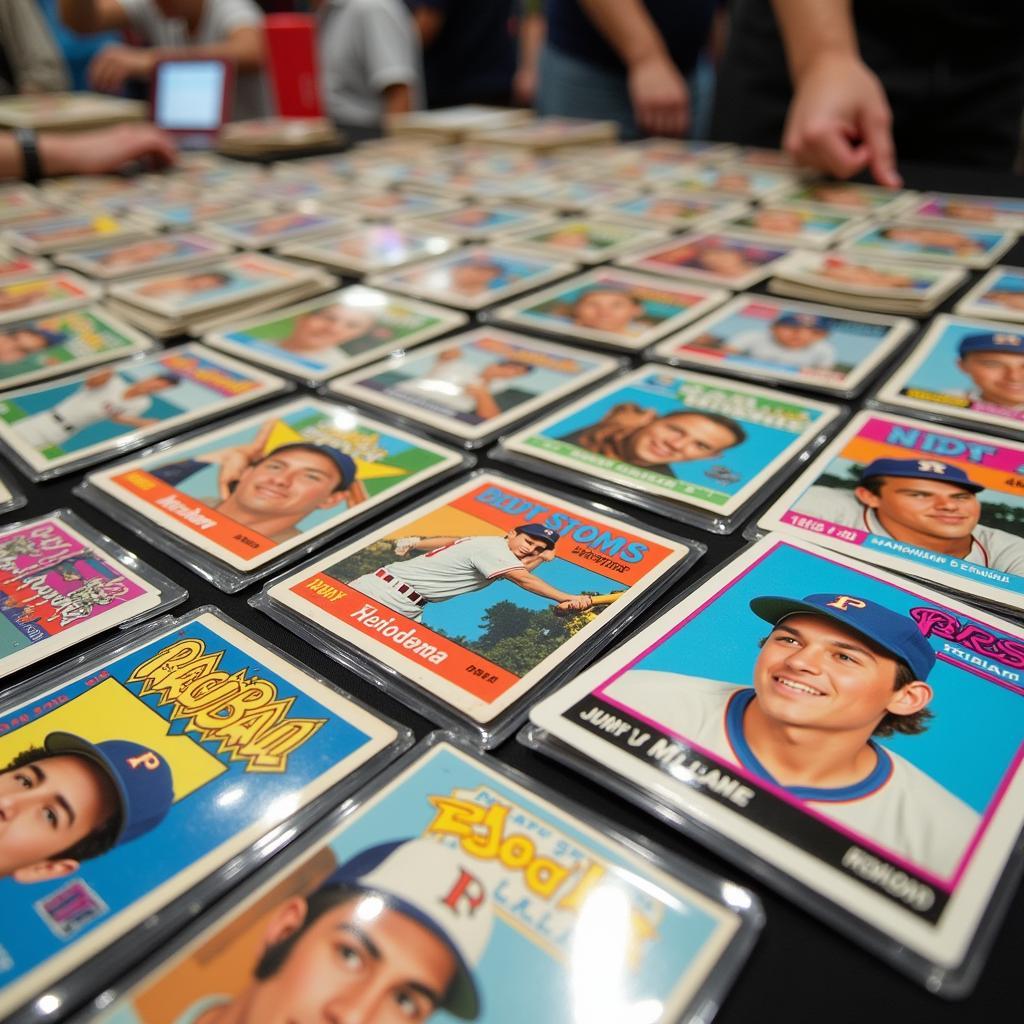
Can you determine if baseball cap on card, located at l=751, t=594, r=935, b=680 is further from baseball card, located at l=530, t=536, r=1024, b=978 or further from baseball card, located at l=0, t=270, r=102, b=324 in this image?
baseball card, located at l=0, t=270, r=102, b=324

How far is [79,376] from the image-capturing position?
99 centimetres

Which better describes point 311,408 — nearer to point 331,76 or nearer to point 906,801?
point 906,801

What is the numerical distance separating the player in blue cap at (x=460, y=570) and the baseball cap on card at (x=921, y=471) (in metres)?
0.33

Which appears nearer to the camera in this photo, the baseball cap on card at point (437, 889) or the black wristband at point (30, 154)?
the baseball cap on card at point (437, 889)

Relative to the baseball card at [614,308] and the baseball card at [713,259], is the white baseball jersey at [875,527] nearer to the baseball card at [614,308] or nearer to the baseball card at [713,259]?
the baseball card at [614,308]

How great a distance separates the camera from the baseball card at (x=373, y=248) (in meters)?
1.37

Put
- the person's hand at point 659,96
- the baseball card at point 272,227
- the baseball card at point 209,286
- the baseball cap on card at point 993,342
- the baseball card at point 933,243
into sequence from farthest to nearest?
the person's hand at point 659,96 → the baseball card at point 272,227 → the baseball card at point 933,243 → the baseball card at point 209,286 → the baseball cap on card at point 993,342

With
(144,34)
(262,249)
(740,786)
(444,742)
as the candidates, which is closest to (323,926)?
(444,742)

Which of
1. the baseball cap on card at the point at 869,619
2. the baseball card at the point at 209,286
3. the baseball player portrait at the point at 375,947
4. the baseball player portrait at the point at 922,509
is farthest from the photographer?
the baseball card at the point at 209,286

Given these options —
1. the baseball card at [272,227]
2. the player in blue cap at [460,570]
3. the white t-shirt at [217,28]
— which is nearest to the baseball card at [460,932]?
the player in blue cap at [460,570]

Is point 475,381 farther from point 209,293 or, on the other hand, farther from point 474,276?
point 209,293

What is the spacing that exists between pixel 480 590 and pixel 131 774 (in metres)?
0.27

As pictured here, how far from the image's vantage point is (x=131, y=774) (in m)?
0.46

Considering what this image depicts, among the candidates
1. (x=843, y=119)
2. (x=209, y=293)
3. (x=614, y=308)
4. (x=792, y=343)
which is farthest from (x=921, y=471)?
(x=843, y=119)
